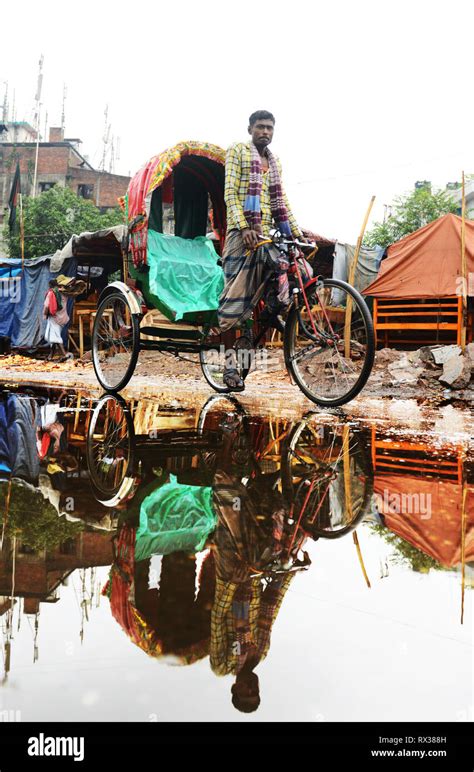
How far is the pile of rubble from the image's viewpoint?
716 centimetres

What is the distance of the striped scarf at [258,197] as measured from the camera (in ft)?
16.8

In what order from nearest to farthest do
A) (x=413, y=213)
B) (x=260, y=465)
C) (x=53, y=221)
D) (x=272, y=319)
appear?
(x=260, y=465)
(x=272, y=319)
(x=413, y=213)
(x=53, y=221)

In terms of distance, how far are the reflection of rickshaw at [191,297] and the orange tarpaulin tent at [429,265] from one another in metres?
7.26

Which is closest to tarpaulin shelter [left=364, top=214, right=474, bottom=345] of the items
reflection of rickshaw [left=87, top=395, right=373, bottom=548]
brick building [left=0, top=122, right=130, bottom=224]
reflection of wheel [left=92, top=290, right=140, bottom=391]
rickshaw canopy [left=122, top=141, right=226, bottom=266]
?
rickshaw canopy [left=122, top=141, right=226, bottom=266]

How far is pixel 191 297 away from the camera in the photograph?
5.98 metres

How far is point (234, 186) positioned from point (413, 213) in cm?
2280

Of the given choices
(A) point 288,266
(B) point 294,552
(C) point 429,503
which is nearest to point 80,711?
(B) point 294,552

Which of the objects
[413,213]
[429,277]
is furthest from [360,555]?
[413,213]

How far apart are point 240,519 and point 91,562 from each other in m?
0.54

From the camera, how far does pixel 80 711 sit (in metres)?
0.96

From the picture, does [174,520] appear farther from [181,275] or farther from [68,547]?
[181,275]

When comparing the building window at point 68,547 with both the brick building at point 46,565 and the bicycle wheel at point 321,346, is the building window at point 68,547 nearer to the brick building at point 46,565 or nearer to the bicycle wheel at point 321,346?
the brick building at point 46,565

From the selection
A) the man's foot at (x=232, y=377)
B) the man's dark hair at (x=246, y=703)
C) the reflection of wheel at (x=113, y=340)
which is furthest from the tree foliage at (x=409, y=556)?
the reflection of wheel at (x=113, y=340)

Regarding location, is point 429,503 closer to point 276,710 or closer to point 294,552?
point 294,552
